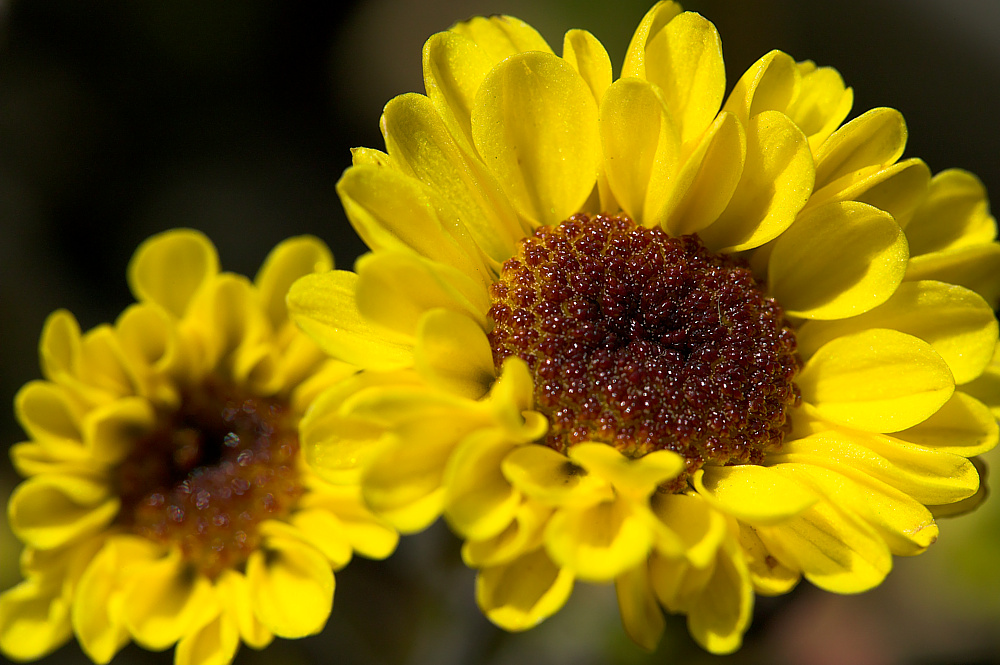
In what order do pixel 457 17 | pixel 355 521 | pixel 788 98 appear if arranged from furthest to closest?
pixel 457 17
pixel 355 521
pixel 788 98

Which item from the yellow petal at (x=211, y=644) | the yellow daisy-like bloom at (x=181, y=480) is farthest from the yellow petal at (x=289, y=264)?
the yellow petal at (x=211, y=644)

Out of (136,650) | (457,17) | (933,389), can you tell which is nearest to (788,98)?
(933,389)

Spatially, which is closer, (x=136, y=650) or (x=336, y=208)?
(x=136, y=650)

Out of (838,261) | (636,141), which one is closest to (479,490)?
(636,141)

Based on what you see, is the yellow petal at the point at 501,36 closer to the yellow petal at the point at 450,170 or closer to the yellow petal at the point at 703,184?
the yellow petal at the point at 450,170

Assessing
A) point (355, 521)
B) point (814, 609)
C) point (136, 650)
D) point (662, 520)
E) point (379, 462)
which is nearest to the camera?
point (379, 462)

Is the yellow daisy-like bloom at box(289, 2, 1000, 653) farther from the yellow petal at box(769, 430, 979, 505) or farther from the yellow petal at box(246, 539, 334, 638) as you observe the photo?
the yellow petal at box(246, 539, 334, 638)

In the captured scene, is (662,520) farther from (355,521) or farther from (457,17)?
(457,17)

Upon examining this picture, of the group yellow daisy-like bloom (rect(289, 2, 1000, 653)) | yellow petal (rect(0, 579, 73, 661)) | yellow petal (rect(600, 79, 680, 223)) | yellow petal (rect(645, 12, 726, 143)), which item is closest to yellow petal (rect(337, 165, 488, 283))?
yellow daisy-like bloom (rect(289, 2, 1000, 653))
